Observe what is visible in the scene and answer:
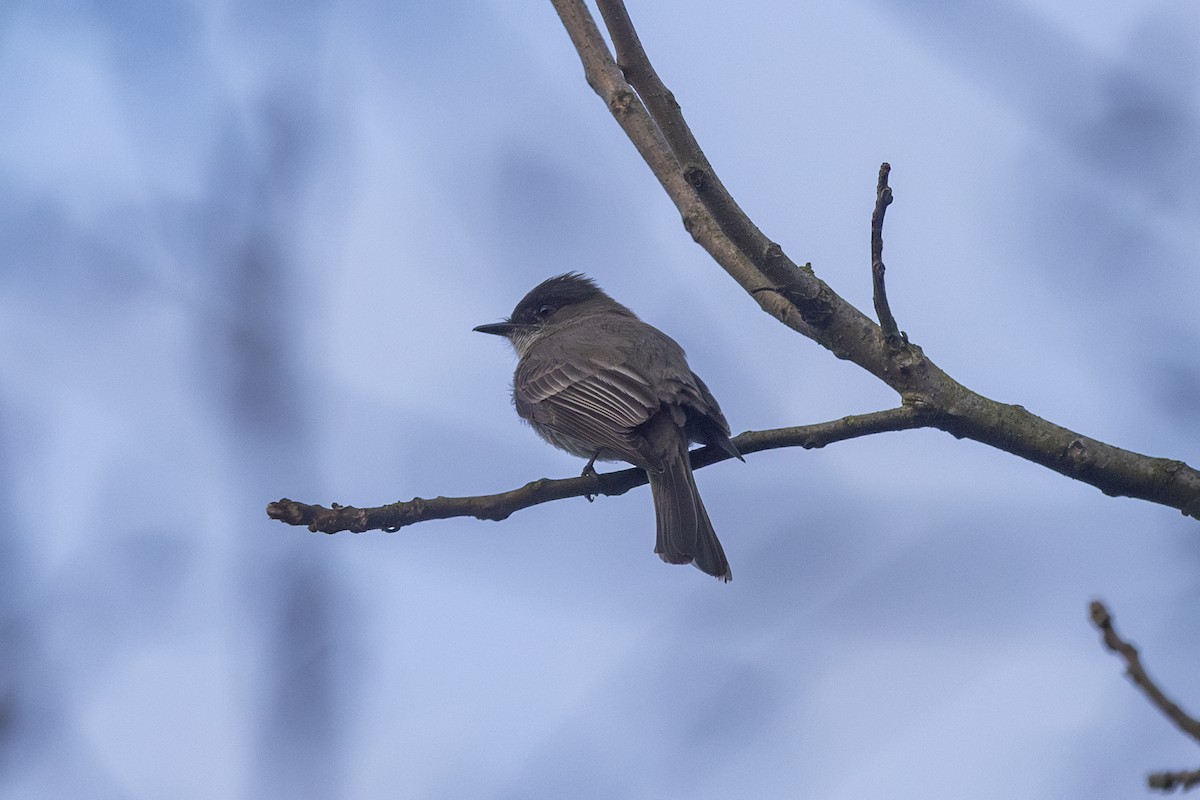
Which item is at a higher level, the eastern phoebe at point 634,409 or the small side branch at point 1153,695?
the eastern phoebe at point 634,409

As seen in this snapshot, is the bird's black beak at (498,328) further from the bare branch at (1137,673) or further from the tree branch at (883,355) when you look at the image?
the bare branch at (1137,673)

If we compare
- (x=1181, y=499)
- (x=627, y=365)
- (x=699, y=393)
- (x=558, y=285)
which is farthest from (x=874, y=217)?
(x=558, y=285)

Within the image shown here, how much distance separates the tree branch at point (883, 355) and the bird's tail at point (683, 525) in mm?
1034

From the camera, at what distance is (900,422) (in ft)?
13.4

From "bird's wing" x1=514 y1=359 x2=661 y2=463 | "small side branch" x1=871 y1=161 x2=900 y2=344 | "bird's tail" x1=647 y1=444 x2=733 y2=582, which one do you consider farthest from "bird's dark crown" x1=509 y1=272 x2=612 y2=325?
"small side branch" x1=871 y1=161 x2=900 y2=344

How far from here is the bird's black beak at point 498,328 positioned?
27.2ft

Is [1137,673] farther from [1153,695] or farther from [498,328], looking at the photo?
[498,328]

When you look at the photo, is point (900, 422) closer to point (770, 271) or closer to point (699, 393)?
point (770, 271)

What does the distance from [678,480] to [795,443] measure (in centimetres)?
97

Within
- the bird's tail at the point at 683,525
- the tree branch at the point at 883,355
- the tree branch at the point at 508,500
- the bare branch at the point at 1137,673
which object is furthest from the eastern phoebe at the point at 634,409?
the bare branch at the point at 1137,673

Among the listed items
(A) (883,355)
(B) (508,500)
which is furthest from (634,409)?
(A) (883,355)

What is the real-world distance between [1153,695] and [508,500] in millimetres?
2486

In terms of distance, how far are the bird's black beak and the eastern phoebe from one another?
0.54 m

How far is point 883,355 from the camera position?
4.07 metres
